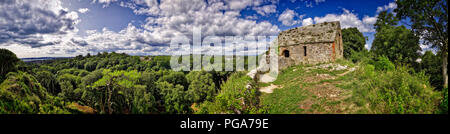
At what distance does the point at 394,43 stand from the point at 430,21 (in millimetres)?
7790

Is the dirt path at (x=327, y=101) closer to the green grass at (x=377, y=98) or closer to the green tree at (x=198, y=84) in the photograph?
the green grass at (x=377, y=98)

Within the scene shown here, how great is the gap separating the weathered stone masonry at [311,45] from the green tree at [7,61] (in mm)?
12262

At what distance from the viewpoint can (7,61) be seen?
3.12 metres

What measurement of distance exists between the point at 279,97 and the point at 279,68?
6.08 m

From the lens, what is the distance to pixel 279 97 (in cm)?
630

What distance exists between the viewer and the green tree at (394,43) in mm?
7555

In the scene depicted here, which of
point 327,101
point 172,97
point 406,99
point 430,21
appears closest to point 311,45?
point 430,21

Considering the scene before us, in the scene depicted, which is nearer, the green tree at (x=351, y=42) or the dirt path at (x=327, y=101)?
the dirt path at (x=327, y=101)

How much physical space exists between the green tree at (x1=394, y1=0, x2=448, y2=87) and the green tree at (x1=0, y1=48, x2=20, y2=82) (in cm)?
1022

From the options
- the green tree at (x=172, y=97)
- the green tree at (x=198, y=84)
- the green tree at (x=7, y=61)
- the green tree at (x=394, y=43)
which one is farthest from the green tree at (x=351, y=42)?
the green tree at (x=7, y=61)

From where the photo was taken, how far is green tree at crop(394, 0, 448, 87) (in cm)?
470

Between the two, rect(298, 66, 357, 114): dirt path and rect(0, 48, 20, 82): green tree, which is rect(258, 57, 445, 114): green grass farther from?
rect(0, 48, 20, 82): green tree

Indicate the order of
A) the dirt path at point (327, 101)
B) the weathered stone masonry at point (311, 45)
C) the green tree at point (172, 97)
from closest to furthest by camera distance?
the dirt path at point (327, 101)
the green tree at point (172, 97)
the weathered stone masonry at point (311, 45)
